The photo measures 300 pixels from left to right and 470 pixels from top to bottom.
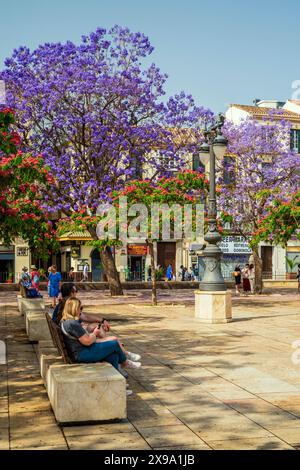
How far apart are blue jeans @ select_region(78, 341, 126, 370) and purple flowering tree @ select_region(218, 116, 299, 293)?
25066 millimetres

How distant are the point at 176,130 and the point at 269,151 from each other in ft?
20.7

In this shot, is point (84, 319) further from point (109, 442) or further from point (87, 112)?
point (87, 112)

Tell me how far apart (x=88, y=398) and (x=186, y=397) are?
1607 millimetres

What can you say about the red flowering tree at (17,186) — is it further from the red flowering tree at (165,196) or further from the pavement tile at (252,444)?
the pavement tile at (252,444)

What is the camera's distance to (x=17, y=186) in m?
12.9

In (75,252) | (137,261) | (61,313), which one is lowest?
(61,313)

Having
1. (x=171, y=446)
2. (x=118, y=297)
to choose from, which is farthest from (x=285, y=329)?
(x=118, y=297)

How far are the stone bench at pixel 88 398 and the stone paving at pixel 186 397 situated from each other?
3.1 inches

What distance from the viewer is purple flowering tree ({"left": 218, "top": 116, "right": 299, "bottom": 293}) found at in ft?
107

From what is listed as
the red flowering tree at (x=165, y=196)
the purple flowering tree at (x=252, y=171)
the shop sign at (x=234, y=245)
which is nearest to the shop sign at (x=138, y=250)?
the shop sign at (x=234, y=245)

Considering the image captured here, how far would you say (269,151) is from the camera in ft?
110

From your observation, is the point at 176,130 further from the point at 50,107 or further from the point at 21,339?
the point at 21,339

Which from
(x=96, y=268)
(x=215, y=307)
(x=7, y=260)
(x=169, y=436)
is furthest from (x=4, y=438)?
(x=96, y=268)

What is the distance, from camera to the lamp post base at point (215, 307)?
1578 centimetres
